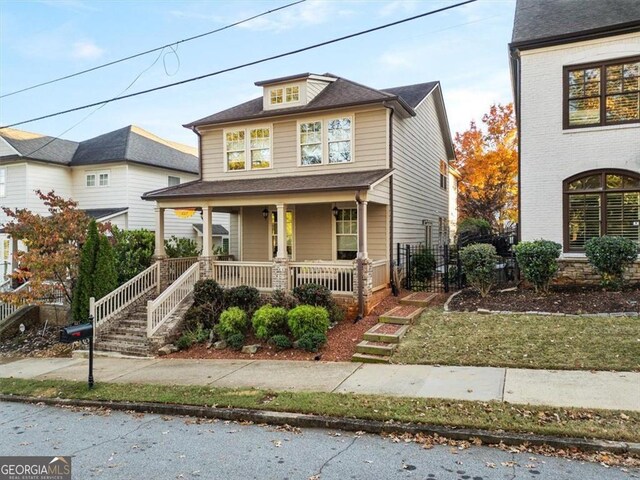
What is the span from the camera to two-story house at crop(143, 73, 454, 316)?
12578mm

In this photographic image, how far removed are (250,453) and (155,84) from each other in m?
9.25

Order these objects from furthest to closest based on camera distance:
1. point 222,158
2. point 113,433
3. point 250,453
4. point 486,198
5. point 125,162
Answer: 1. point 486,198
2. point 125,162
3. point 222,158
4. point 113,433
5. point 250,453

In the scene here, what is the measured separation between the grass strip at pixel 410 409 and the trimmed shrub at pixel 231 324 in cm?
309

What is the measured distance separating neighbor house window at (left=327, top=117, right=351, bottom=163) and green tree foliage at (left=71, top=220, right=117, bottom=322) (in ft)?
24.3

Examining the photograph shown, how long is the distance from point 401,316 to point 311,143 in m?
6.84

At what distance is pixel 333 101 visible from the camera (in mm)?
14141

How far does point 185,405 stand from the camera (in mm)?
6559

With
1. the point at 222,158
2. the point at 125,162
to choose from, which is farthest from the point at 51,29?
the point at 125,162

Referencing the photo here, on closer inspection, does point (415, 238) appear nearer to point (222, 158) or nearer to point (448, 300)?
point (448, 300)

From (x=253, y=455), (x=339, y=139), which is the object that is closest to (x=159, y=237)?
(x=339, y=139)

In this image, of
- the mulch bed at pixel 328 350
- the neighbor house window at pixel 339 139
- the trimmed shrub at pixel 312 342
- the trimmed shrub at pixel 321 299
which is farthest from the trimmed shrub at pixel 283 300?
the neighbor house window at pixel 339 139

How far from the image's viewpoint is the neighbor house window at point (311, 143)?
14.4 metres

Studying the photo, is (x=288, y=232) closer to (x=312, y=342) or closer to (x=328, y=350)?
(x=312, y=342)

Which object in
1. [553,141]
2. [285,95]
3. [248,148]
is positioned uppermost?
[285,95]
